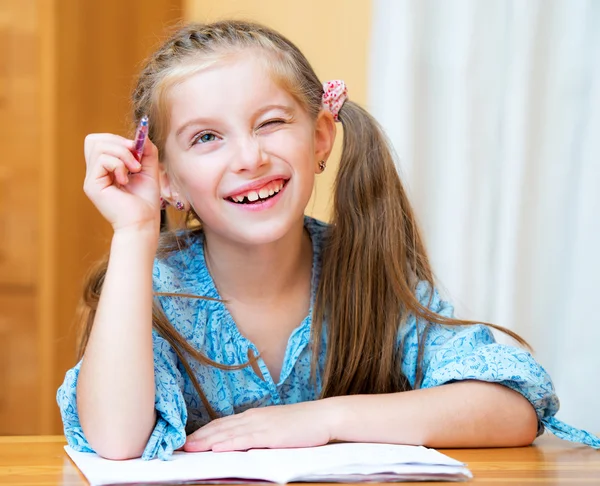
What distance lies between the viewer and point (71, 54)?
217cm

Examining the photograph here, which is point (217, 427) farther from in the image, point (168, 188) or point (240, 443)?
point (168, 188)

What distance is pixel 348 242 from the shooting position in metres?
1.37

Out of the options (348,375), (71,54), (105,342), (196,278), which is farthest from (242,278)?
(71,54)

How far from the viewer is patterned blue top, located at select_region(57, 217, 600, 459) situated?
1106 mm

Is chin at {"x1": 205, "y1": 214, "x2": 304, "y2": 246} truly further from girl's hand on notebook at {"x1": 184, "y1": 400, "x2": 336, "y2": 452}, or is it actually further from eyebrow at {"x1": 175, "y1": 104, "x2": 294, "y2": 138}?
girl's hand on notebook at {"x1": 184, "y1": 400, "x2": 336, "y2": 452}

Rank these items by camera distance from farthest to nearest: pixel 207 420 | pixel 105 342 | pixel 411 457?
pixel 207 420, pixel 105 342, pixel 411 457

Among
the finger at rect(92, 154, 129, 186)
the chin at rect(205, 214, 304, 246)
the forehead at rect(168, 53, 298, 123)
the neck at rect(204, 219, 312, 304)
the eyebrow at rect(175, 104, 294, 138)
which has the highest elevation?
the forehead at rect(168, 53, 298, 123)

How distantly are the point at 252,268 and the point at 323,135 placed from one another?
0.23m

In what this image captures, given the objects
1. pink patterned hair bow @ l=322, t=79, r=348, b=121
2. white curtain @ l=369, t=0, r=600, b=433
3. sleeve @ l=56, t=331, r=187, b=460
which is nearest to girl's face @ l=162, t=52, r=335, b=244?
pink patterned hair bow @ l=322, t=79, r=348, b=121

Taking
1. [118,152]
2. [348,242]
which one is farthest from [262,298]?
[118,152]

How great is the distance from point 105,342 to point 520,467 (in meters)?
0.48

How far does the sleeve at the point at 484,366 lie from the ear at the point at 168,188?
15.7 inches

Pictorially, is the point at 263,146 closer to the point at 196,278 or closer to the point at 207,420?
the point at 196,278

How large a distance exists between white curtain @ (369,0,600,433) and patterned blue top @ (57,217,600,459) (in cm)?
67
